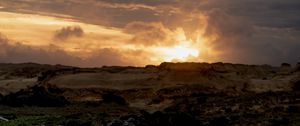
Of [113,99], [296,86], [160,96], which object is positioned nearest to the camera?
[113,99]

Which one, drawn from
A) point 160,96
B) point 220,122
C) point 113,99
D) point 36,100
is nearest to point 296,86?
Answer: point 160,96

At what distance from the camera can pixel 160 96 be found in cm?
4862

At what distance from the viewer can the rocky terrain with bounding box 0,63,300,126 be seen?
3203 centimetres

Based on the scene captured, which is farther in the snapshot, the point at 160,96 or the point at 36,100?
the point at 160,96

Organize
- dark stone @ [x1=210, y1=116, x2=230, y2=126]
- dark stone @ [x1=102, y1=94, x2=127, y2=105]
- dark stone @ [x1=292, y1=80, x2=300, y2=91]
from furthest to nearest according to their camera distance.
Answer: dark stone @ [x1=292, y1=80, x2=300, y2=91], dark stone @ [x1=102, y1=94, x2=127, y2=105], dark stone @ [x1=210, y1=116, x2=230, y2=126]

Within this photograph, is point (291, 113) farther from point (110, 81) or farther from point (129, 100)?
point (110, 81)

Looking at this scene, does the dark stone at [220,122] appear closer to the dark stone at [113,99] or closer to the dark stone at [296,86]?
the dark stone at [113,99]

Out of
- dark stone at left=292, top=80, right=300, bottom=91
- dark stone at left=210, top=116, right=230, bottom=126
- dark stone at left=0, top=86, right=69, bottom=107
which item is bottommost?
dark stone at left=210, top=116, right=230, bottom=126

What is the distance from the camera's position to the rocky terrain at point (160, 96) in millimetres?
32031

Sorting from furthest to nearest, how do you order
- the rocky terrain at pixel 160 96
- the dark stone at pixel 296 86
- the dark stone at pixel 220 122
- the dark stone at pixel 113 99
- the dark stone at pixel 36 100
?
the dark stone at pixel 296 86
the dark stone at pixel 113 99
the dark stone at pixel 36 100
the rocky terrain at pixel 160 96
the dark stone at pixel 220 122

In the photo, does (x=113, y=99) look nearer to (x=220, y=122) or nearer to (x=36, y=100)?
(x=36, y=100)

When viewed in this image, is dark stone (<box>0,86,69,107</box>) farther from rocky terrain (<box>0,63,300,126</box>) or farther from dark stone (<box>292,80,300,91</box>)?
dark stone (<box>292,80,300,91</box>)

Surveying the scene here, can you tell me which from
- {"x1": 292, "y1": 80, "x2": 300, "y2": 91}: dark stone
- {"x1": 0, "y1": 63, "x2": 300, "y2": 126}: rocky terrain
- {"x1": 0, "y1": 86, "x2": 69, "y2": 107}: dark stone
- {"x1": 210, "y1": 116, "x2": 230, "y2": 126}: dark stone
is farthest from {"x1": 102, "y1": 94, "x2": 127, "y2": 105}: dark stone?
{"x1": 210, "y1": 116, "x2": 230, "y2": 126}: dark stone

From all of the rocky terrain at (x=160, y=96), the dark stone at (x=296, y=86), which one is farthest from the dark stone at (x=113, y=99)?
the dark stone at (x=296, y=86)
